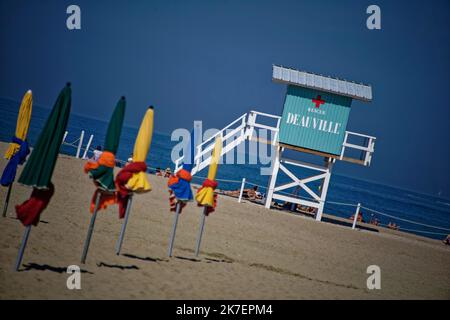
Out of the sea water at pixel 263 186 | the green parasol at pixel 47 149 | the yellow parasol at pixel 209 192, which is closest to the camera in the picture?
the green parasol at pixel 47 149

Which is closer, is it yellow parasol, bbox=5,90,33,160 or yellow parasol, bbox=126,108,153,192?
yellow parasol, bbox=126,108,153,192

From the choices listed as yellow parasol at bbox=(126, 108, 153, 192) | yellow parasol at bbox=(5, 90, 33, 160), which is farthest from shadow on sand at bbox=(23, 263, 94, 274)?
yellow parasol at bbox=(5, 90, 33, 160)

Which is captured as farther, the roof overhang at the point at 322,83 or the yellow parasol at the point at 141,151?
the roof overhang at the point at 322,83

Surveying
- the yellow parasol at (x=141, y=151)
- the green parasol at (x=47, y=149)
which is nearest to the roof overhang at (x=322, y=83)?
the yellow parasol at (x=141, y=151)

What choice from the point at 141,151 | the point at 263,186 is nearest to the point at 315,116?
the point at 141,151

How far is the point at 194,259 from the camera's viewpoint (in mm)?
11844

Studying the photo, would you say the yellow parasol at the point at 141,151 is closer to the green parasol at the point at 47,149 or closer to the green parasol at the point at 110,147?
the green parasol at the point at 110,147

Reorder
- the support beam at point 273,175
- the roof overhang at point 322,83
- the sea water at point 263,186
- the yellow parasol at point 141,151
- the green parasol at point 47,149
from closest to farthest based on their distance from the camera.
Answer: the green parasol at point 47,149 < the yellow parasol at point 141,151 < the roof overhang at point 322,83 < the support beam at point 273,175 < the sea water at point 263,186

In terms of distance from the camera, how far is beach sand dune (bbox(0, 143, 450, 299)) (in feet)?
28.7

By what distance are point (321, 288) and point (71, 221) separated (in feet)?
21.3

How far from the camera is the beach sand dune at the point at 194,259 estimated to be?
8734mm

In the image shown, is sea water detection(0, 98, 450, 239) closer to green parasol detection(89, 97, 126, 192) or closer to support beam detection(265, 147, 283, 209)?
support beam detection(265, 147, 283, 209)

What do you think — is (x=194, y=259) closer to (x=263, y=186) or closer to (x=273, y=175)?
(x=273, y=175)
